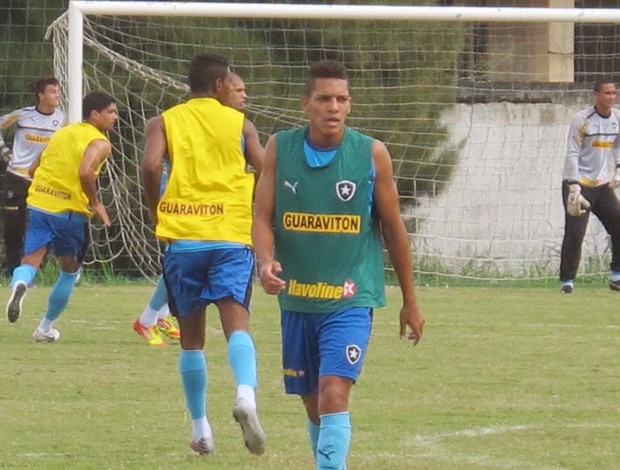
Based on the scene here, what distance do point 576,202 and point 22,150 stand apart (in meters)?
5.91

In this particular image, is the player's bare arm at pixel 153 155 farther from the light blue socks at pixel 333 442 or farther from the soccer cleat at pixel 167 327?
the soccer cleat at pixel 167 327

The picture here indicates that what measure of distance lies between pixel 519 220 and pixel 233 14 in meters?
5.24

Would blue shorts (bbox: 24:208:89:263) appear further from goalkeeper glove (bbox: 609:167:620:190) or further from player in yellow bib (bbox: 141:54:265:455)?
goalkeeper glove (bbox: 609:167:620:190)

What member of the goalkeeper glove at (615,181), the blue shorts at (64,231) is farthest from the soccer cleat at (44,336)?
the goalkeeper glove at (615,181)

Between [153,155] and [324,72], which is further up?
[324,72]

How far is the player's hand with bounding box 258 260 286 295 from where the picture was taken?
6.19 m

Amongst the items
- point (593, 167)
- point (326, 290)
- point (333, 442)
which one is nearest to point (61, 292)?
point (326, 290)

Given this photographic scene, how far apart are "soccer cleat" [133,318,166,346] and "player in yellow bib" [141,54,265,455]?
3828 mm

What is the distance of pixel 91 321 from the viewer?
45.4ft

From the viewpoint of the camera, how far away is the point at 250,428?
673cm

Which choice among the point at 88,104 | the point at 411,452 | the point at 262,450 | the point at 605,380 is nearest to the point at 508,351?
the point at 605,380

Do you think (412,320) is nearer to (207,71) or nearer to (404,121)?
(207,71)

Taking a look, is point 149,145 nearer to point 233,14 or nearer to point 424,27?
point 233,14

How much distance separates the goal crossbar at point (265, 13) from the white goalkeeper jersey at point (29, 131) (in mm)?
327
